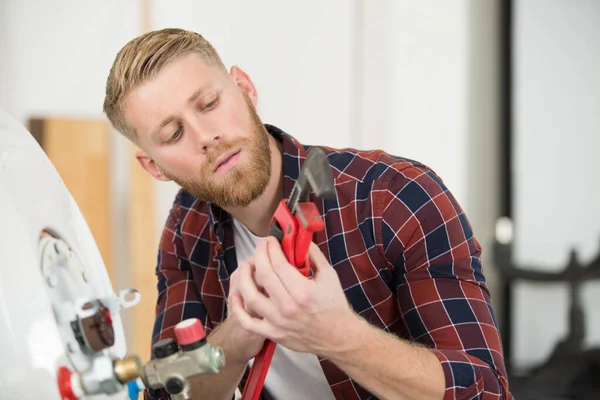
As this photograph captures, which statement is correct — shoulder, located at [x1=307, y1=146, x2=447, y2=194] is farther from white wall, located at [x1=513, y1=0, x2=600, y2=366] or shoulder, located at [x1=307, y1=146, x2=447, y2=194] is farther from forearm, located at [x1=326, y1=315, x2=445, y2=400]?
white wall, located at [x1=513, y1=0, x2=600, y2=366]

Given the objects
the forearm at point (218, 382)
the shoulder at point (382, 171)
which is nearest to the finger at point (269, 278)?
the forearm at point (218, 382)

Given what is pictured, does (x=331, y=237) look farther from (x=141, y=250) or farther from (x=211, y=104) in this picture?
(x=141, y=250)

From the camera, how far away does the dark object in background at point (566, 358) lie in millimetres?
2416

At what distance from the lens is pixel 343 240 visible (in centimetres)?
127

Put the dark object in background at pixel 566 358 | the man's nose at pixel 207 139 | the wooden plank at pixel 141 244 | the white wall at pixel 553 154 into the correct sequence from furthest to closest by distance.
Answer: the white wall at pixel 553 154, the dark object in background at pixel 566 358, the wooden plank at pixel 141 244, the man's nose at pixel 207 139

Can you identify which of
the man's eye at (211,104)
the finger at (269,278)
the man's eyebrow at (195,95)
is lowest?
the finger at (269,278)

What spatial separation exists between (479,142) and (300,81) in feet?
2.64

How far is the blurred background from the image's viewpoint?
8.14 feet

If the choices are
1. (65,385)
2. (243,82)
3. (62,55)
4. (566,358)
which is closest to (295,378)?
(243,82)

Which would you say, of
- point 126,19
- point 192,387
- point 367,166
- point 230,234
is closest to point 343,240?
point 367,166

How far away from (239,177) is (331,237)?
0.21 m

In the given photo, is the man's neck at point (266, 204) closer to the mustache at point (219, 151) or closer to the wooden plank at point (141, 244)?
the mustache at point (219, 151)

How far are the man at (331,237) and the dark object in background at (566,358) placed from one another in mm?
1388

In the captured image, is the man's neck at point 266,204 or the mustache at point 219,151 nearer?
the mustache at point 219,151
